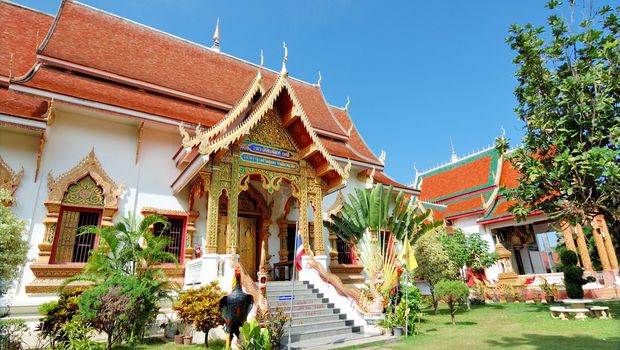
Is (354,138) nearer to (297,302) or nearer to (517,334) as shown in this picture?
(297,302)

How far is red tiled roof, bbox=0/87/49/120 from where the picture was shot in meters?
6.93

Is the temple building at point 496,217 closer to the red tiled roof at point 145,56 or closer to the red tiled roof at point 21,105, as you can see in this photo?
the red tiled roof at point 145,56

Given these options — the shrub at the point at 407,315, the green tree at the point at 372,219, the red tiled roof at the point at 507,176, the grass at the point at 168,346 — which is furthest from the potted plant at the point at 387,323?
the red tiled roof at the point at 507,176

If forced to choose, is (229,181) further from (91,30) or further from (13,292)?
(91,30)

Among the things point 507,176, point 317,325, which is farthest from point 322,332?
point 507,176

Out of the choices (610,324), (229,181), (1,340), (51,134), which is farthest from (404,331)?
(51,134)

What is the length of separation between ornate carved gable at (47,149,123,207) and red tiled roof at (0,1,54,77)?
2.85 meters

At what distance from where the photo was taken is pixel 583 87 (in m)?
6.66

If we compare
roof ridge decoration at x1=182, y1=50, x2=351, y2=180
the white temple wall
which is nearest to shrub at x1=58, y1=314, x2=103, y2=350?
the white temple wall

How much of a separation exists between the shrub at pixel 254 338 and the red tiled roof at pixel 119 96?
5.72m

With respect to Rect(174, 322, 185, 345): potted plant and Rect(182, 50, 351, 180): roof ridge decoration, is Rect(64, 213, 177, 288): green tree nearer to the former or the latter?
Rect(174, 322, 185, 345): potted plant

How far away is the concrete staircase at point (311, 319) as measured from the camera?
611 cm

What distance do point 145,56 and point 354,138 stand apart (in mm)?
8852

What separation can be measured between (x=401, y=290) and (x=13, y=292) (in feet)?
26.2
